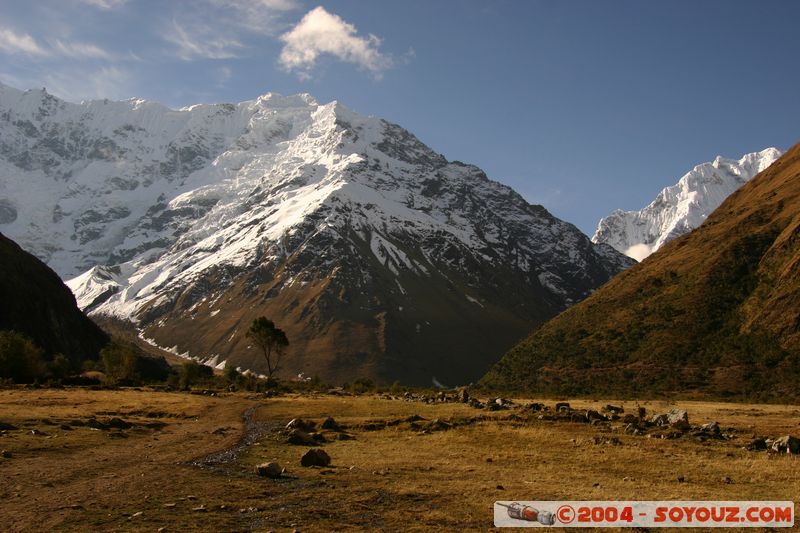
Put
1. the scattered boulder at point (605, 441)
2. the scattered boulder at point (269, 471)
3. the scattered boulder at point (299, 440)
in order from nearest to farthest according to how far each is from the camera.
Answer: the scattered boulder at point (269, 471) < the scattered boulder at point (605, 441) < the scattered boulder at point (299, 440)

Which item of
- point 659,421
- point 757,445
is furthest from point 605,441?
point 659,421

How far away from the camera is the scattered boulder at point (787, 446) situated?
3966cm

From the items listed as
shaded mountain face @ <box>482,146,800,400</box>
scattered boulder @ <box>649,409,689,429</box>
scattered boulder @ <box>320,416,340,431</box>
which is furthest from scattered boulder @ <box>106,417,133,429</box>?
shaded mountain face @ <box>482,146,800,400</box>

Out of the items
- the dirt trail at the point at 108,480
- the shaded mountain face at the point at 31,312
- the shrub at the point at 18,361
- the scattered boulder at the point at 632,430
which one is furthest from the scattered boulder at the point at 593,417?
the shaded mountain face at the point at 31,312

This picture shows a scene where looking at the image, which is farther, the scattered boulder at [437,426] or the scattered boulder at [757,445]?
the scattered boulder at [437,426]

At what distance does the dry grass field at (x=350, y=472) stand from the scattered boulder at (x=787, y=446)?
1359 mm

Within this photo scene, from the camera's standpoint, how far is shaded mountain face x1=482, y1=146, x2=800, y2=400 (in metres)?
A: 104

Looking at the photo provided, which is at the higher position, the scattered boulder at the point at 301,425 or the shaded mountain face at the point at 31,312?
the shaded mountain face at the point at 31,312

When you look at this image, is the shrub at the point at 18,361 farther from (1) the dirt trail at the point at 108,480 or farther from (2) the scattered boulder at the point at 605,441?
(2) the scattered boulder at the point at 605,441

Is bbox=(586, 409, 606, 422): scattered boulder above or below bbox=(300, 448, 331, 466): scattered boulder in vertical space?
above

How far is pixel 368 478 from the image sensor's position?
1266 inches

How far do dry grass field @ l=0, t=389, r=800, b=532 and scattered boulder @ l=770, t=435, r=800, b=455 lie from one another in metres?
1.36

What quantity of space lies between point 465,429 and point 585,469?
734 inches

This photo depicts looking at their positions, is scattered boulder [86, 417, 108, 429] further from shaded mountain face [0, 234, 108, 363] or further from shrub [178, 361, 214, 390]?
shaded mountain face [0, 234, 108, 363]
